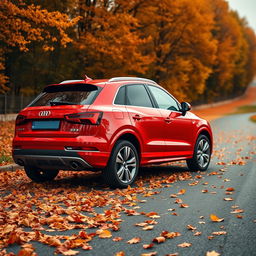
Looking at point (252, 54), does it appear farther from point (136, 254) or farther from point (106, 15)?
point (136, 254)

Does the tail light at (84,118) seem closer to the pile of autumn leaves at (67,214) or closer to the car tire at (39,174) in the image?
the pile of autumn leaves at (67,214)

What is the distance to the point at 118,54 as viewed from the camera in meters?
26.4

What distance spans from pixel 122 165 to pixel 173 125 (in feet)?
6.34

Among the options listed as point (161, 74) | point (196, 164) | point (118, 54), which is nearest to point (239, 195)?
point (196, 164)

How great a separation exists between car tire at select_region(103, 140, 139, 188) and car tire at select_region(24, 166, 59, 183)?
1664 mm

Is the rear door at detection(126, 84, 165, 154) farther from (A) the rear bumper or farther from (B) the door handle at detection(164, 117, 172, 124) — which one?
(A) the rear bumper

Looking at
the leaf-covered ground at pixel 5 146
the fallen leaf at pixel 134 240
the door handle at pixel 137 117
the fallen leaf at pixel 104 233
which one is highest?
the door handle at pixel 137 117

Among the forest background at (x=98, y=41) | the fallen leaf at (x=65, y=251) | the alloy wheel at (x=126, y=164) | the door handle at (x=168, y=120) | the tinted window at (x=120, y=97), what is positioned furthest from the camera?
the forest background at (x=98, y=41)

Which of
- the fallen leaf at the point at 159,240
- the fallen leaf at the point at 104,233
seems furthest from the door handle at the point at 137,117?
the fallen leaf at the point at 159,240

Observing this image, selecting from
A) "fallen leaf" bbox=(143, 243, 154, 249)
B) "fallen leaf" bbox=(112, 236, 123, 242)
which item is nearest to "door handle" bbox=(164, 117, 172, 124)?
"fallen leaf" bbox=(112, 236, 123, 242)

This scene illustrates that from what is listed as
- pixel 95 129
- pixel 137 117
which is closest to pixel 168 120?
pixel 137 117

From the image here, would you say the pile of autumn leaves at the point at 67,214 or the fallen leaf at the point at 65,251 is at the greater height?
the fallen leaf at the point at 65,251

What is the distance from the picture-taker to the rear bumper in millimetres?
7535

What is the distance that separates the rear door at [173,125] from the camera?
9.46m
